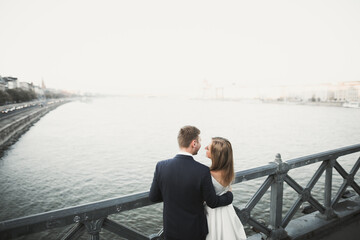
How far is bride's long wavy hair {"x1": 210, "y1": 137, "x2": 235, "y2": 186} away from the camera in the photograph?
7.63 ft

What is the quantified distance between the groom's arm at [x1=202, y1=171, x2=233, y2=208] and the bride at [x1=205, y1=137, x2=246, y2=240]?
0.27ft

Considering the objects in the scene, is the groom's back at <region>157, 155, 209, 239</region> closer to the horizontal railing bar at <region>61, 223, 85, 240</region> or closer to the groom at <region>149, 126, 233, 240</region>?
the groom at <region>149, 126, 233, 240</region>

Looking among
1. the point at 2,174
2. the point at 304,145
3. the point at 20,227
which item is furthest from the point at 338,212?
the point at 304,145

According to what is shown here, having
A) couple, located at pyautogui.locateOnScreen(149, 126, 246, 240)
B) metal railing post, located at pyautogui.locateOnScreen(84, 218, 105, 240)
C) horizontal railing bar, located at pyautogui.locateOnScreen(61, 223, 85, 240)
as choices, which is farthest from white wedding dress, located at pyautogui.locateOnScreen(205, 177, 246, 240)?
horizontal railing bar, located at pyautogui.locateOnScreen(61, 223, 85, 240)

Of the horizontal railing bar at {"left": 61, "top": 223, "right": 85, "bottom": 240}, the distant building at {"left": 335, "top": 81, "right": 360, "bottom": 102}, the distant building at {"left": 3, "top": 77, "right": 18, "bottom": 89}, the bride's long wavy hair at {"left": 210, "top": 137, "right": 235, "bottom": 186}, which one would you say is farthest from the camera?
the distant building at {"left": 335, "top": 81, "right": 360, "bottom": 102}

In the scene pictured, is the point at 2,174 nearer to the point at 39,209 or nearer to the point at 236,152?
the point at 39,209

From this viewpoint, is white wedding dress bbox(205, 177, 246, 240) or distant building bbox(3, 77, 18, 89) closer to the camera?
white wedding dress bbox(205, 177, 246, 240)

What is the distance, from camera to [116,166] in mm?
20203

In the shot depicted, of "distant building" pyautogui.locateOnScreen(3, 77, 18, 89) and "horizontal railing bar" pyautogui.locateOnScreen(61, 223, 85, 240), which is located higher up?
"distant building" pyautogui.locateOnScreen(3, 77, 18, 89)

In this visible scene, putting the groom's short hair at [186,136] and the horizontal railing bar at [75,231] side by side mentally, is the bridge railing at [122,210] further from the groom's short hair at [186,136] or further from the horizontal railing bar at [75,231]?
the groom's short hair at [186,136]

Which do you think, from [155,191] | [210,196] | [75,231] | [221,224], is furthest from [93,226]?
[221,224]

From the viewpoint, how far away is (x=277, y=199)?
3.61 meters

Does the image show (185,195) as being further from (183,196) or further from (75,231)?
(75,231)

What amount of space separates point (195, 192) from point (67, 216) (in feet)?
3.39
